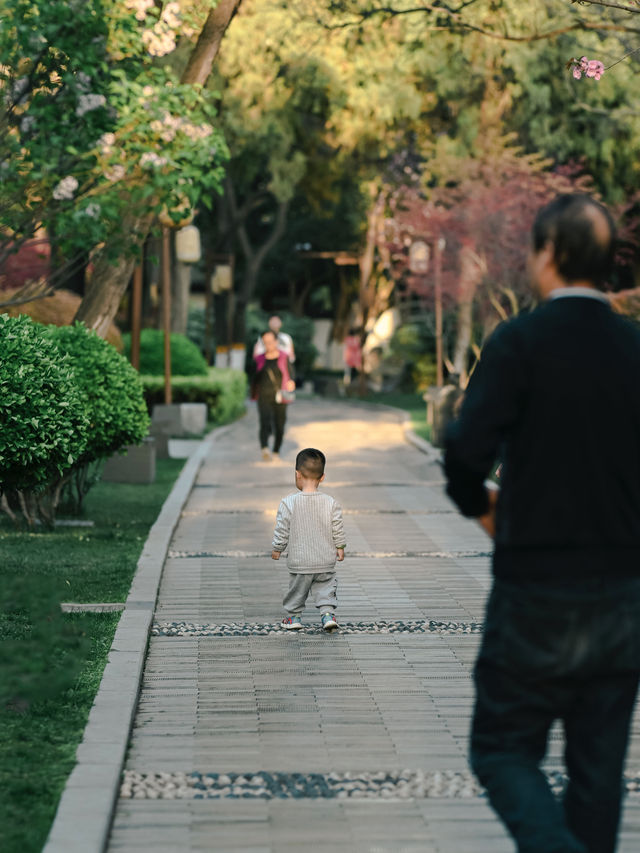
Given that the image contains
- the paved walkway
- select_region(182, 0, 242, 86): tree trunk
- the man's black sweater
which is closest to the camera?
the man's black sweater

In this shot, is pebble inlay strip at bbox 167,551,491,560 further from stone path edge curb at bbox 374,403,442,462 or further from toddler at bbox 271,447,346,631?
stone path edge curb at bbox 374,403,442,462

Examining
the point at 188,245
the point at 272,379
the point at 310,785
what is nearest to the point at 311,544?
the point at 310,785

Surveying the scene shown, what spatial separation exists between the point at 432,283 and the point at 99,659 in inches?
1222

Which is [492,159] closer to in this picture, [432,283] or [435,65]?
[435,65]

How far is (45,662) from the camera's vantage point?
265 inches

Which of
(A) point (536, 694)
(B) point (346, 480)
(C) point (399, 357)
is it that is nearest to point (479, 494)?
(A) point (536, 694)

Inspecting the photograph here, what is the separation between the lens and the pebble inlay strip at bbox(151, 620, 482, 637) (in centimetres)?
855

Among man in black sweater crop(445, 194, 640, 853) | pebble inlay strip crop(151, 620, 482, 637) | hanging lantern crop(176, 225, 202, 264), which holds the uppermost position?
hanging lantern crop(176, 225, 202, 264)

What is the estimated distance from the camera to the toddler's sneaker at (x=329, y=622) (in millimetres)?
8539

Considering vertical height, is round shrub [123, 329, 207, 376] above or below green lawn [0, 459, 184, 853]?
above

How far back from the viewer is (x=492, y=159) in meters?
33.9

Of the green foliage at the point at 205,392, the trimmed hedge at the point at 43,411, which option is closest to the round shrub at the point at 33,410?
the trimmed hedge at the point at 43,411

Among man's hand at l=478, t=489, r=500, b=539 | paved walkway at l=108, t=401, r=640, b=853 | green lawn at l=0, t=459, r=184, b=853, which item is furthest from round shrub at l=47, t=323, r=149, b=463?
man's hand at l=478, t=489, r=500, b=539

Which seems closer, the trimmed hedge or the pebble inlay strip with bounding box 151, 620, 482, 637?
the pebble inlay strip with bounding box 151, 620, 482, 637
